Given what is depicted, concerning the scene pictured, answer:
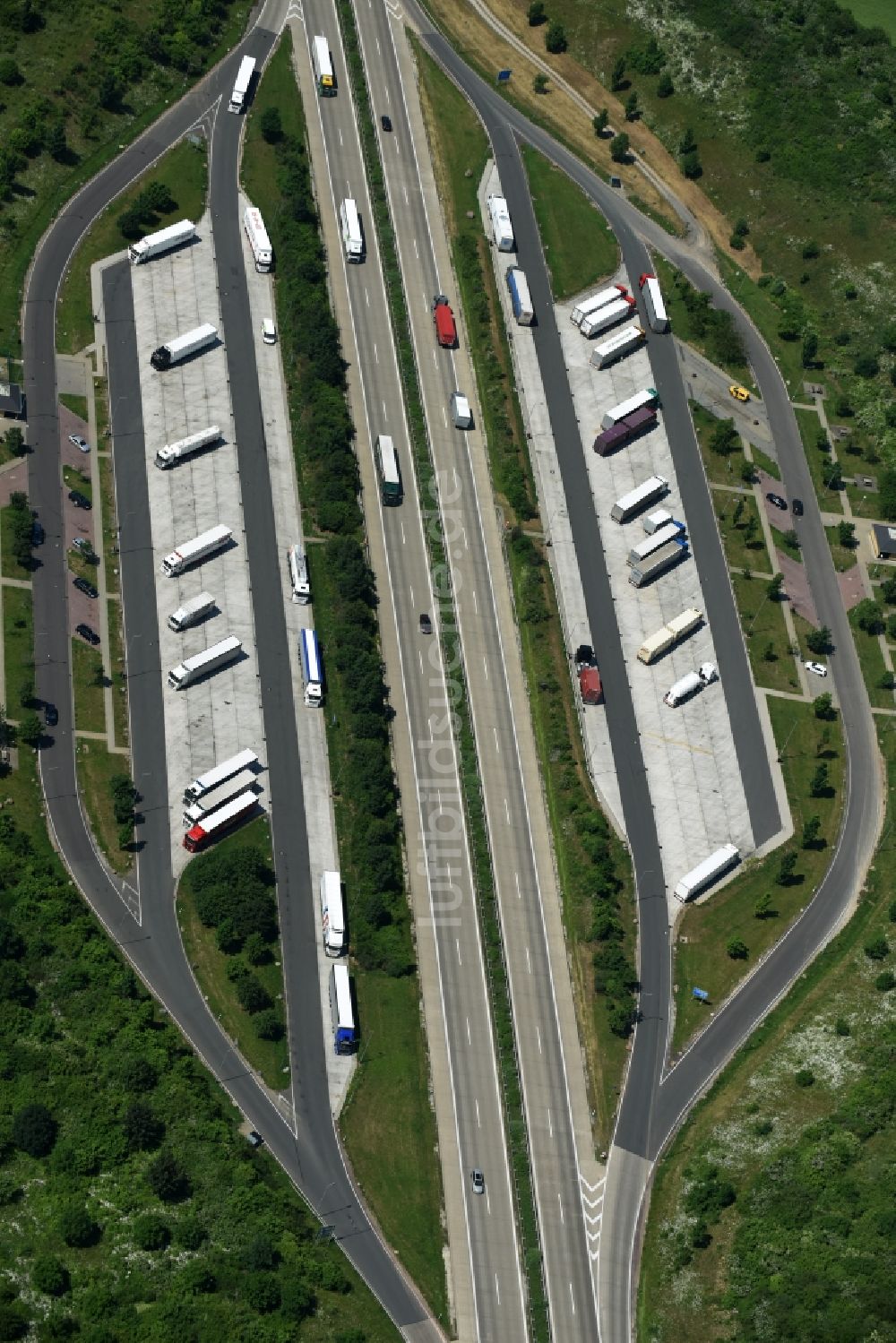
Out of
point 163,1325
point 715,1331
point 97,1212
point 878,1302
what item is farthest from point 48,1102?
point 878,1302

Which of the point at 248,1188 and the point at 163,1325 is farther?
the point at 248,1188

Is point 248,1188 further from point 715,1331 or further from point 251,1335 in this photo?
point 715,1331

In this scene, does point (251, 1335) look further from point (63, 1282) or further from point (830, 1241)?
point (830, 1241)

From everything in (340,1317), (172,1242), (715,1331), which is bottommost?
(715,1331)

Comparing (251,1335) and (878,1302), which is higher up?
(251,1335)

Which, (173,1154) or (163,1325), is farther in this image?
(173,1154)

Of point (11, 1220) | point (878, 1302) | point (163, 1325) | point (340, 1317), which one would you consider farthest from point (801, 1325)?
point (11, 1220)

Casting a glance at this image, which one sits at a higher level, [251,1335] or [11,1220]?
[11,1220]
